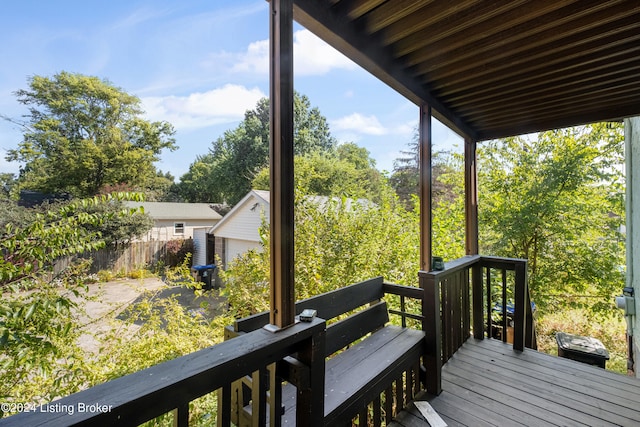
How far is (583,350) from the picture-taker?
9.81ft

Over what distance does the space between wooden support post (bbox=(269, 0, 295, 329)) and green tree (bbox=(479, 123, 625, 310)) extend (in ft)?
17.4

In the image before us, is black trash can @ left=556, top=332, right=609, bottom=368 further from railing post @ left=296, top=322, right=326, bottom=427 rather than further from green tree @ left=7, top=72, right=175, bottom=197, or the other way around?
green tree @ left=7, top=72, right=175, bottom=197

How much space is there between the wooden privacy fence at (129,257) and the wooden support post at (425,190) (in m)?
2.52

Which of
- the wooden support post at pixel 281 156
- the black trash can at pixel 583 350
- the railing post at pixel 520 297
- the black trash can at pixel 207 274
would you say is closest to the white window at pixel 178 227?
the black trash can at pixel 207 274

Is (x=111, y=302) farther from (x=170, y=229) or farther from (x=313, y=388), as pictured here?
(x=313, y=388)

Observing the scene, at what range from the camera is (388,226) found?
4012mm

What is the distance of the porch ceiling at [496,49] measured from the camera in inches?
57.2

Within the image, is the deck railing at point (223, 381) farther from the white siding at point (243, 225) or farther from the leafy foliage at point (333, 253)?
the white siding at point (243, 225)

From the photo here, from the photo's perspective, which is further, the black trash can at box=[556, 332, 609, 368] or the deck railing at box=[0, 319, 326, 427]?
the black trash can at box=[556, 332, 609, 368]

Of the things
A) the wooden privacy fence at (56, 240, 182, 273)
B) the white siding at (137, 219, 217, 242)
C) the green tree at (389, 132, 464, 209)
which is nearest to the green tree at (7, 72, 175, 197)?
the wooden privacy fence at (56, 240, 182, 273)

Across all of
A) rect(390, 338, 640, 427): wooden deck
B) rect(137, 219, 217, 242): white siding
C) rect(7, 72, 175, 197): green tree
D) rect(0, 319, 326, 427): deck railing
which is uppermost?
rect(7, 72, 175, 197): green tree

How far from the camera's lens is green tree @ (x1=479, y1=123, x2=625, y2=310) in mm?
4691

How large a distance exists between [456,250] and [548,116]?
2.09 metres

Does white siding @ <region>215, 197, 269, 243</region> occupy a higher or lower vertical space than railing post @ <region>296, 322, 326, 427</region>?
higher
